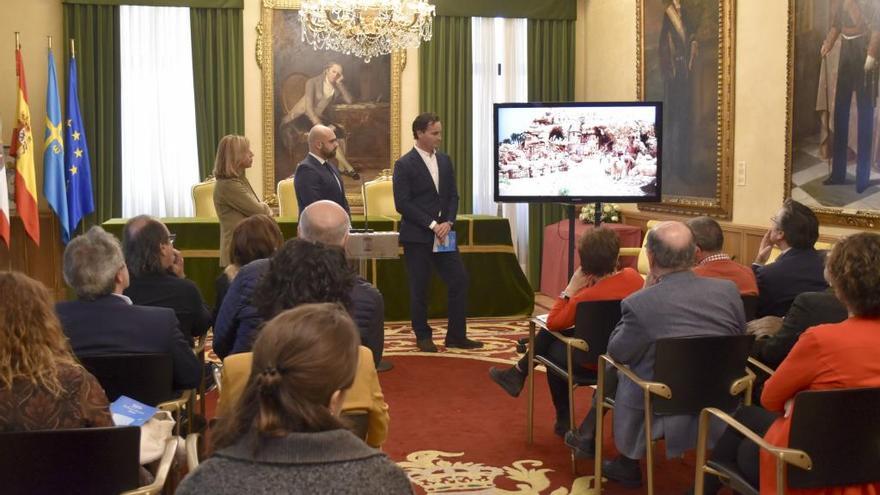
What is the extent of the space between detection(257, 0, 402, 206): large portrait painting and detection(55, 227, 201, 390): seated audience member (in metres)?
7.42

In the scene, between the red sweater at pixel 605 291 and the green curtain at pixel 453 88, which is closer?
the red sweater at pixel 605 291

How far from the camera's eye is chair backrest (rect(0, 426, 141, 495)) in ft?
8.04

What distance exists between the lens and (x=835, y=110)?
706 cm

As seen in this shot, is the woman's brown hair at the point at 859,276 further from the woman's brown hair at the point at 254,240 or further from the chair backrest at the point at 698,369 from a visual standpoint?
the woman's brown hair at the point at 254,240

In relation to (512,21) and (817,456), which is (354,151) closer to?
(512,21)

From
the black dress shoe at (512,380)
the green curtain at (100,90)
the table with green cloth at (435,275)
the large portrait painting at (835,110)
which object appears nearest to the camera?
the black dress shoe at (512,380)

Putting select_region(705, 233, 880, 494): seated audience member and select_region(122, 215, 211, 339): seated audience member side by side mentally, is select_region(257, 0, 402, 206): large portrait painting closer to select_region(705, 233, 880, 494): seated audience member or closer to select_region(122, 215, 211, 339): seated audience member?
select_region(122, 215, 211, 339): seated audience member

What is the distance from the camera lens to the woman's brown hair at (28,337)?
251cm

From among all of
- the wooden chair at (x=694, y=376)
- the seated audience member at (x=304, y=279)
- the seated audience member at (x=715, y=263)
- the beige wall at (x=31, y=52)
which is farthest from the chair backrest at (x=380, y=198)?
the seated audience member at (x=304, y=279)

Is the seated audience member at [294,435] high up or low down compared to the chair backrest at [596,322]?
up

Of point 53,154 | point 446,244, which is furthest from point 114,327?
point 53,154

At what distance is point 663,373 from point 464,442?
1.71 meters

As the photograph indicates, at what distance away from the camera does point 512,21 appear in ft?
37.4

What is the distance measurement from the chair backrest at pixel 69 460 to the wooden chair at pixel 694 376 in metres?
1.96
